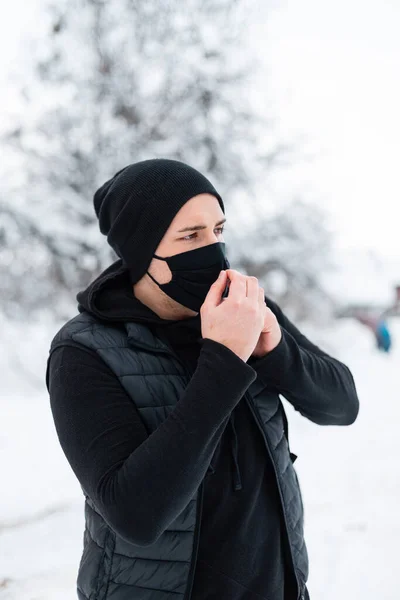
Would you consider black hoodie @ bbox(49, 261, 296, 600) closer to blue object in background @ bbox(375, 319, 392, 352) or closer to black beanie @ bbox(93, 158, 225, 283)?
black beanie @ bbox(93, 158, 225, 283)

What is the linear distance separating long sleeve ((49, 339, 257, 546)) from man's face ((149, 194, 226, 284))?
0.40 metres

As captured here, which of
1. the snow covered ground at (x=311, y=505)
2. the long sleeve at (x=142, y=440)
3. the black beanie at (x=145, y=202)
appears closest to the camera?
→ the long sleeve at (x=142, y=440)

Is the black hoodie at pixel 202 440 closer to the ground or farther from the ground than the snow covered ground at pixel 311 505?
farther from the ground

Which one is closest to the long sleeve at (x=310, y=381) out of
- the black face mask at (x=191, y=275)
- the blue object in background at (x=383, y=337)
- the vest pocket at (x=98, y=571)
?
the black face mask at (x=191, y=275)

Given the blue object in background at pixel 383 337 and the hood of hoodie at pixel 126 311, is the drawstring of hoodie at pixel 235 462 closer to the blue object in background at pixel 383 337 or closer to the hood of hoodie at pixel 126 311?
the hood of hoodie at pixel 126 311

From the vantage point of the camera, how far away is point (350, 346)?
1611 cm

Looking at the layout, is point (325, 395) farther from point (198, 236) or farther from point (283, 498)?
point (198, 236)

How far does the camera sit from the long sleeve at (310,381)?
4.61 ft

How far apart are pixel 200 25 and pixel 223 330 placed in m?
10.3

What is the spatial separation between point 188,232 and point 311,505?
3.67 m

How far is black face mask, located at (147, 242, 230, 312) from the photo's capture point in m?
1.49

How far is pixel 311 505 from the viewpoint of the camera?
14.6ft

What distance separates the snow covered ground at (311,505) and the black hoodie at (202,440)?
2.01 meters

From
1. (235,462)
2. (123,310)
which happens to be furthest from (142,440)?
(123,310)
